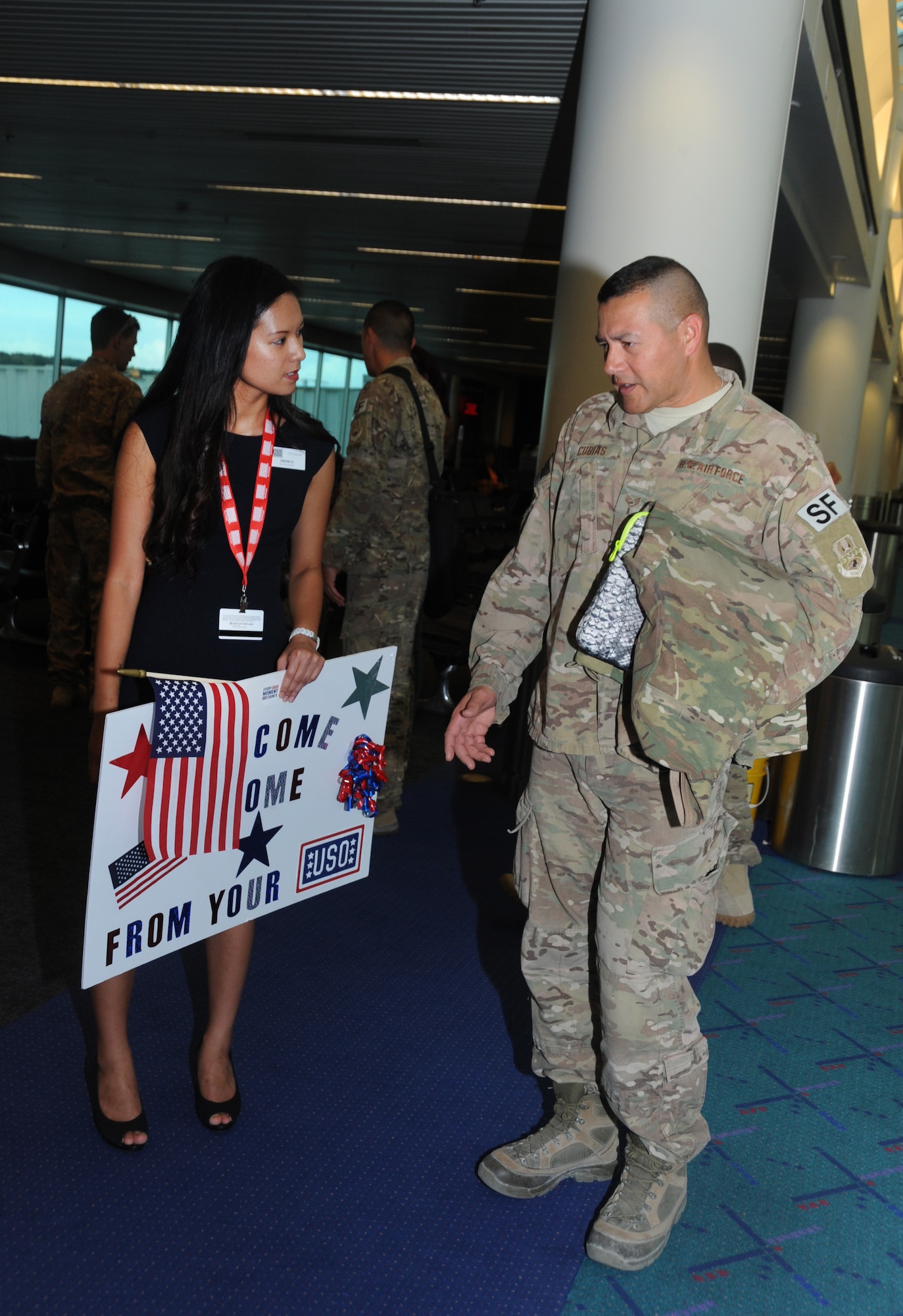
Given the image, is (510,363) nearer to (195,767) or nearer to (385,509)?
(385,509)

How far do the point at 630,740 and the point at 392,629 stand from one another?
215cm

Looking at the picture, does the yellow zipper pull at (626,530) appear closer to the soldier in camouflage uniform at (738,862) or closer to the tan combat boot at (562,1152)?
the tan combat boot at (562,1152)

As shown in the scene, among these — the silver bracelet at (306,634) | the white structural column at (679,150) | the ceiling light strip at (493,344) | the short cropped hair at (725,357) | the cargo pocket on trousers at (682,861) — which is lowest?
the cargo pocket on trousers at (682,861)

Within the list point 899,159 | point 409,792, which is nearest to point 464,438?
point 899,159

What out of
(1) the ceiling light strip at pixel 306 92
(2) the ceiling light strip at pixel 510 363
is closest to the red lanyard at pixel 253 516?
(1) the ceiling light strip at pixel 306 92

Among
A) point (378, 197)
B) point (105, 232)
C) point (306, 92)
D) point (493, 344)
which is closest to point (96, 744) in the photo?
point (306, 92)

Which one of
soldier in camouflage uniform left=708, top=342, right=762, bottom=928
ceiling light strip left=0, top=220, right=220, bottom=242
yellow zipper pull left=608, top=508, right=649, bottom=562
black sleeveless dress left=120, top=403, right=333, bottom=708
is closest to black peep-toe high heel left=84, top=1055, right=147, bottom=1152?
black sleeveless dress left=120, top=403, right=333, bottom=708

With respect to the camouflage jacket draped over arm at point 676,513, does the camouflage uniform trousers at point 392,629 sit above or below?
below

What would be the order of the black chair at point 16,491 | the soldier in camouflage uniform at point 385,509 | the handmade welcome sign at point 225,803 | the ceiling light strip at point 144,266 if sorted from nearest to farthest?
the handmade welcome sign at point 225,803 → the soldier in camouflage uniform at point 385,509 → the black chair at point 16,491 → the ceiling light strip at point 144,266

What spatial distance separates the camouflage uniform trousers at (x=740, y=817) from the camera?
11.0ft

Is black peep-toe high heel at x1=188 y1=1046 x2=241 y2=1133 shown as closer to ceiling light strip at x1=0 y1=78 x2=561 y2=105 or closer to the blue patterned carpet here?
the blue patterned carpet

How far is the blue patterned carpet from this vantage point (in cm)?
188

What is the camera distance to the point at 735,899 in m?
3.49

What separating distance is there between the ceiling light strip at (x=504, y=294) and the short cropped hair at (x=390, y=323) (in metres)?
11.6
